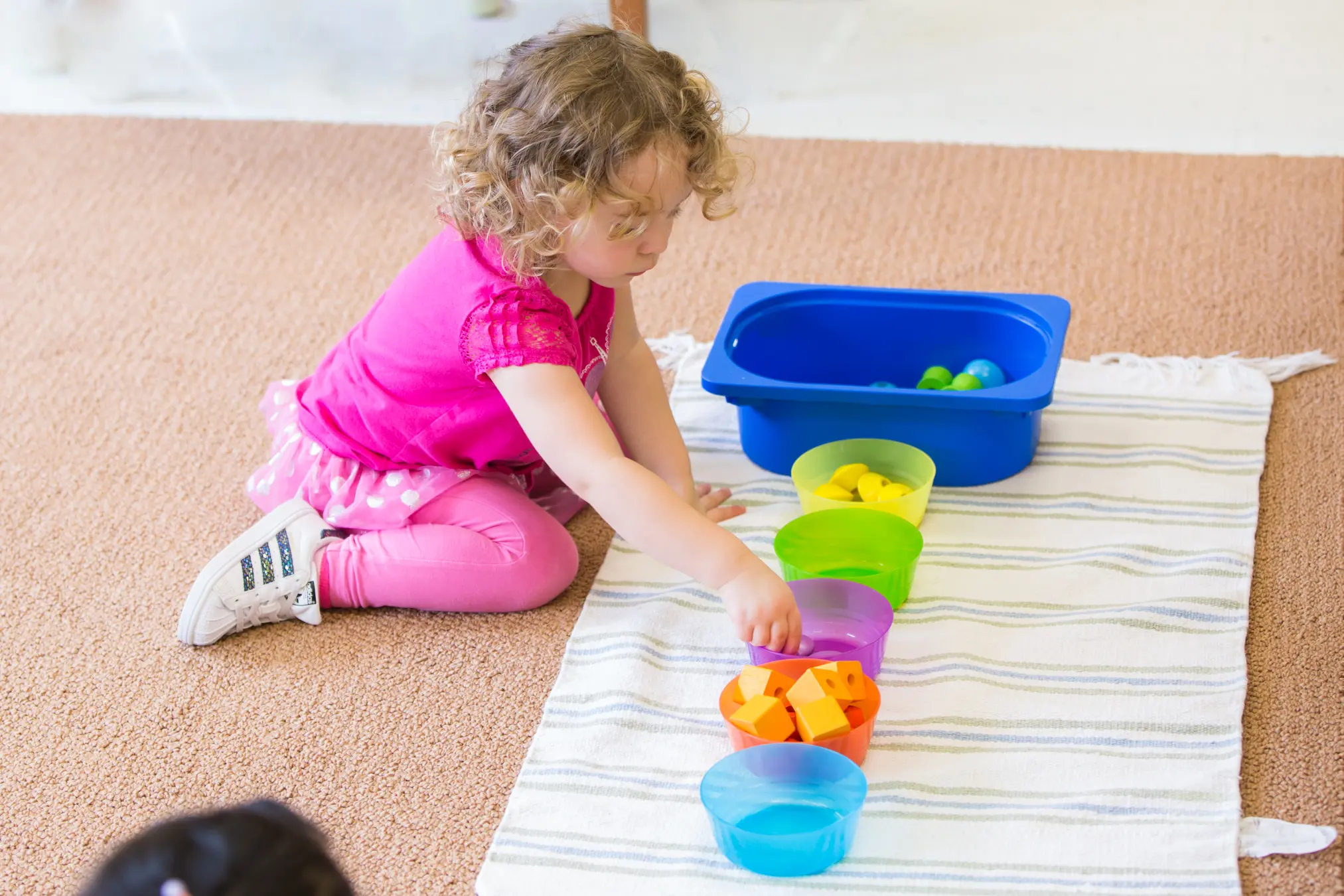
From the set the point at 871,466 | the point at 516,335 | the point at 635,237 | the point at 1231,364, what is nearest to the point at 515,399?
the point at 516,335

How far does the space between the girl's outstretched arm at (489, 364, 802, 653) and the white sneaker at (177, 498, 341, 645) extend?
24 cm

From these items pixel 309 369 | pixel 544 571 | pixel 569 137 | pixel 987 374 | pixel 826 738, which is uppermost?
pixel 569 137

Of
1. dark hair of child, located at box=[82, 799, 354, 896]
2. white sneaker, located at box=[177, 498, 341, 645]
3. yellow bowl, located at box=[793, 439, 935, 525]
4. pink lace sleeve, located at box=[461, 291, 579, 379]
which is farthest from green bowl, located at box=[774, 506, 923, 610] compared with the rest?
dark hair of child, located at box=[82, 799, 354, 896]

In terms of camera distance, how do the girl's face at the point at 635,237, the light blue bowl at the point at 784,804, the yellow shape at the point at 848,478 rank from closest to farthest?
the light blue bowl at the point at 784,804 → the girl's face at the point at 635,237 → the yellow shape at the point at 848,478

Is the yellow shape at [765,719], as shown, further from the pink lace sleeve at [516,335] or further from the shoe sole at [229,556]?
the shoe sole at [229,556]

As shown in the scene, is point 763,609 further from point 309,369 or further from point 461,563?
point 309,369

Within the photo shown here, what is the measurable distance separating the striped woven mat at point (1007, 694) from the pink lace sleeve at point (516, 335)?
22 cm

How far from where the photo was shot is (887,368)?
1.36 metres

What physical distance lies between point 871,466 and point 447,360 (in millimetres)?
386

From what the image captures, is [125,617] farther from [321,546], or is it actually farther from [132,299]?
[132,299]

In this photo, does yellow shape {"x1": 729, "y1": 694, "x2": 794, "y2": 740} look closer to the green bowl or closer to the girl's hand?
the green bowl

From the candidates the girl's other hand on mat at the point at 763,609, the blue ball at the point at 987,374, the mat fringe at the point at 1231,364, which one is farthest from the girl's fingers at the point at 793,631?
the mat fringe at the point at 1231,364

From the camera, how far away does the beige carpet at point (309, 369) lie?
964mm

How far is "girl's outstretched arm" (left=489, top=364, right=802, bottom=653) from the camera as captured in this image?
96 centimetres
